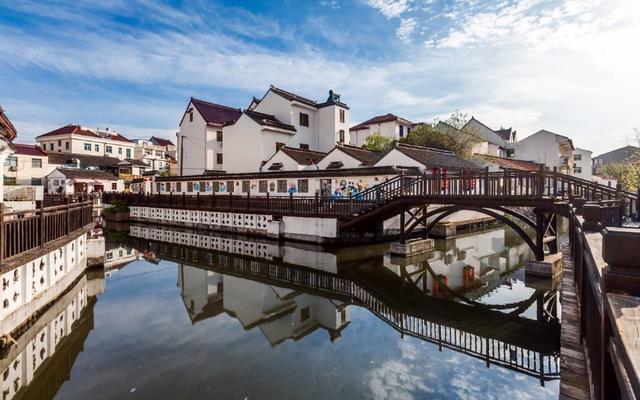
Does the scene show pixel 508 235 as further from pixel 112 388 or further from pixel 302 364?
pixel 112 388

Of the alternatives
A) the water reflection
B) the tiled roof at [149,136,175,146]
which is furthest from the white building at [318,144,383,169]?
the tiled roof at [149,136,175,146]

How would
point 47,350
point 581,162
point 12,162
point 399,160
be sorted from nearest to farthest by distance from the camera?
1. point 47,350
2. point 399,160
3. point 12,162
4. point 581,162

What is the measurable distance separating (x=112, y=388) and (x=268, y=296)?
239 inches

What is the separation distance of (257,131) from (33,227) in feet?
86.7

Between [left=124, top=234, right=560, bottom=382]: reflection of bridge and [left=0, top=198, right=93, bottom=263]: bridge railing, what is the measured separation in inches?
249

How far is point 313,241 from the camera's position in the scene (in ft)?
66.2

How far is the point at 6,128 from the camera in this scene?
36.3 feet

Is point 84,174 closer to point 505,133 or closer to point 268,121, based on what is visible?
point 268,121

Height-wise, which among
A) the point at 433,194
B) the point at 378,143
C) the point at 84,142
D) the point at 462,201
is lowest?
the point at 462,201

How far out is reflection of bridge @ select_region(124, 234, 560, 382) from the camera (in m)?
7.86

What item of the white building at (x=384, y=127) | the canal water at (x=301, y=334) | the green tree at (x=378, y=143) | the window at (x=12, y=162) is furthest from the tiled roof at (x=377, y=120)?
the window at (x=12, y=162)

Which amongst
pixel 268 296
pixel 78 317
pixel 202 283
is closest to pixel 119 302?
pixel 78 317

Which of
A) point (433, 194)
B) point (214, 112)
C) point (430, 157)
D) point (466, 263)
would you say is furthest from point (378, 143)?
point (466, 263)

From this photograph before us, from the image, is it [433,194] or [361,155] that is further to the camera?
[361,155]
